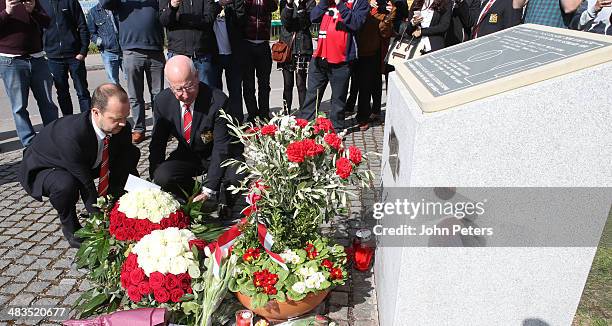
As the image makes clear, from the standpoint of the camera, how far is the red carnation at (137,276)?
7.27 feet

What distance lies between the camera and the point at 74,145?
2959 mm

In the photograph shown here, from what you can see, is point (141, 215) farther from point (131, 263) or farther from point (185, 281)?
point (185, 281)

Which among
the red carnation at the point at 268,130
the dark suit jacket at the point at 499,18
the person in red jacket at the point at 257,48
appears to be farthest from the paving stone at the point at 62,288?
the dark suit jacket at the point at 499,18

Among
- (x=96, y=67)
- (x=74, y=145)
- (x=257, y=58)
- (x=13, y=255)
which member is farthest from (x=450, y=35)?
(x=96, y=67)

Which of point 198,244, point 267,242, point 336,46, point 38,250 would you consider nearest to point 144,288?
point 198,244

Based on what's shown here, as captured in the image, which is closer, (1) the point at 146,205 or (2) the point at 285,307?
(2) the point at 285,307

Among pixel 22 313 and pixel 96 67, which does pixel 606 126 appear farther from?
pixel 96 67

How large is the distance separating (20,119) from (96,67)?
727 cm

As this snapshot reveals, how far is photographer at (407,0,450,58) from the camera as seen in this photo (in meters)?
4.92

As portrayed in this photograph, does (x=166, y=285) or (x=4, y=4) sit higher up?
(x=4, y=4)

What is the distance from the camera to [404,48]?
5.26m

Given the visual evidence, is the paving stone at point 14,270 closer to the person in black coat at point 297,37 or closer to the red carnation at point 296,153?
the red carnation at point 296,153

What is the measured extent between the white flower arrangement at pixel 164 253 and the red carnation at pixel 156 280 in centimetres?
2

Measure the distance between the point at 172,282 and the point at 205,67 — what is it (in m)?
3.50
